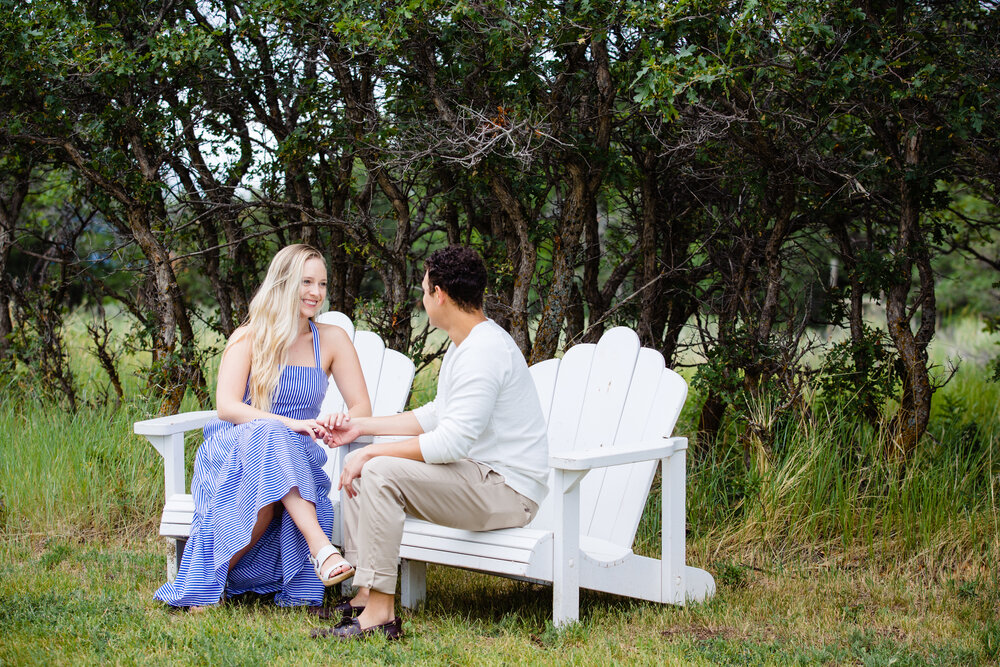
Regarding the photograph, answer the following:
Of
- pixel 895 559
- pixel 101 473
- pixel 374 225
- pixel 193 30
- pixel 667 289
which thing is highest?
pixel 193 30

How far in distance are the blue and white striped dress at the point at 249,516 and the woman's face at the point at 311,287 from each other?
0.49 metres

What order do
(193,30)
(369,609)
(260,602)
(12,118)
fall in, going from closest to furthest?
(369,609) → (260,602) → (193,30) → (12,118)

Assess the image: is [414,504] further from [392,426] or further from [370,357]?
[370,357]

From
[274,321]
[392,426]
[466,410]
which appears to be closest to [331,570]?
[392,426]

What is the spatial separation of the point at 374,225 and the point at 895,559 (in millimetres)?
2998

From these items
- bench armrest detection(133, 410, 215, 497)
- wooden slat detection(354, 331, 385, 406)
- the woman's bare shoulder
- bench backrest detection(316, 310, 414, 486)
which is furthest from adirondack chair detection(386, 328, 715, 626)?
bench armrest detection(133, 410, 215, 497)

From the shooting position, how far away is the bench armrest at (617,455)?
2.96 m

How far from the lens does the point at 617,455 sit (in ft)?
10.2

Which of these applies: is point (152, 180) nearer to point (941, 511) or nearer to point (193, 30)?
point (193, 30)

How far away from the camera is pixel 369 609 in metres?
3.00

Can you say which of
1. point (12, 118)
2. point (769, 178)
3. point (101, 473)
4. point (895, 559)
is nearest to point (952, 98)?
point (769, 178)

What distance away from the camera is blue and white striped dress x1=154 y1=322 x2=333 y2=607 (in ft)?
10.8

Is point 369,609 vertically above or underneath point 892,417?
underneath

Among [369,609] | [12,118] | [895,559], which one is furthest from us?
[12,118]
